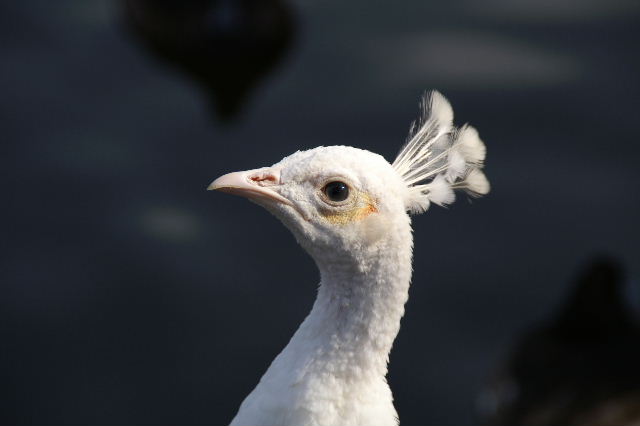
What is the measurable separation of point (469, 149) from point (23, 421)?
5.80m

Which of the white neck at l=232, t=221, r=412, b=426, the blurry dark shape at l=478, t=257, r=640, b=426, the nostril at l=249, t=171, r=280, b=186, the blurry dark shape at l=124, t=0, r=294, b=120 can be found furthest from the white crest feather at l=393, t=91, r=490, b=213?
the blurry dark shape at l=124, t=0, r=294, b=120

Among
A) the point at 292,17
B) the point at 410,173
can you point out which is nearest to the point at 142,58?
the point at 292,17

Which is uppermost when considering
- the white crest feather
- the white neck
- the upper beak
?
the white crest feather

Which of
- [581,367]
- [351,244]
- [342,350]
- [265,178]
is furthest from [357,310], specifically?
[581,367]

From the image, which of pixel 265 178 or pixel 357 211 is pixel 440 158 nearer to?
pixel 357 211

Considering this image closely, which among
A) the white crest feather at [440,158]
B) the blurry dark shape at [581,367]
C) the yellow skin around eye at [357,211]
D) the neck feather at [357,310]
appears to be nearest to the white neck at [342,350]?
the neck feather at [357,310]

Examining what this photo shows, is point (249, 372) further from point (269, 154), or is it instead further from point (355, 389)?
point (355, 389)

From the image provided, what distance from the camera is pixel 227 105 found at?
11547 millimetres

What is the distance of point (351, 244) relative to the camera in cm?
397

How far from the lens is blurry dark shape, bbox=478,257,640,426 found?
28.2 feet

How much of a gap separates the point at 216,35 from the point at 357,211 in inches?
348

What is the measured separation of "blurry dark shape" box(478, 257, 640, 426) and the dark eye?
4.94 meters

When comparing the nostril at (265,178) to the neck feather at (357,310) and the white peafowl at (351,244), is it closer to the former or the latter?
the white peafowl at (351,244)

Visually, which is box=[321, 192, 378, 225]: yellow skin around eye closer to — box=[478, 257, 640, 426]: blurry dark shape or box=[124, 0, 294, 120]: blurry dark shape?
box=[478, 257, 640, 426]: blurry dark shape
